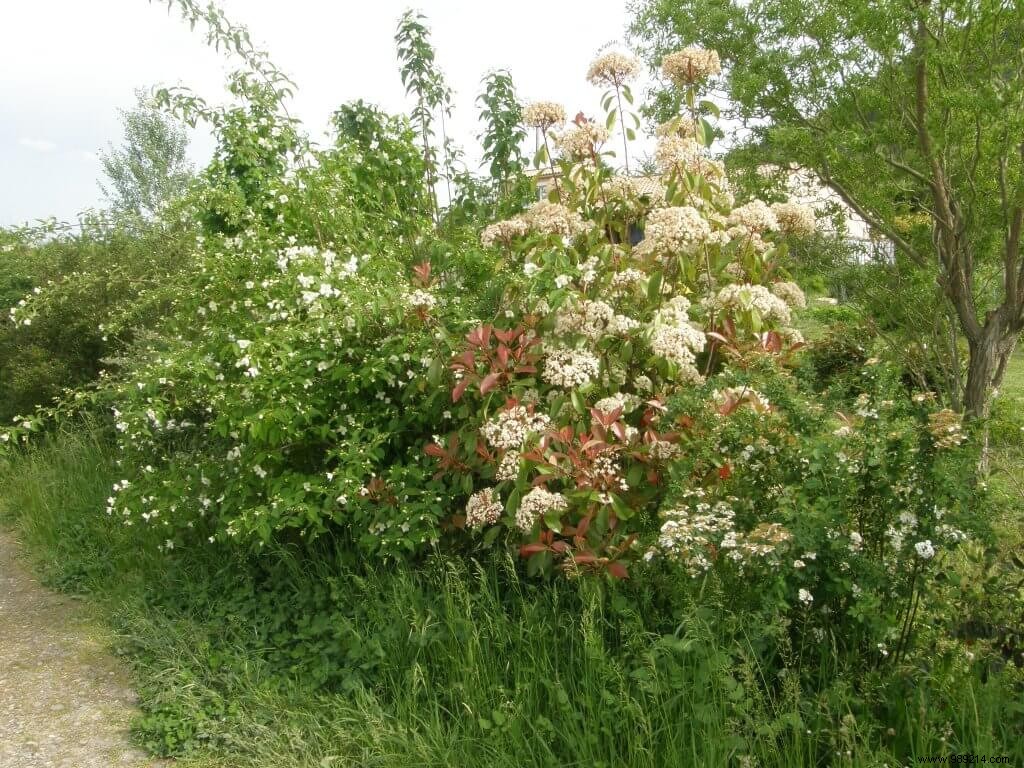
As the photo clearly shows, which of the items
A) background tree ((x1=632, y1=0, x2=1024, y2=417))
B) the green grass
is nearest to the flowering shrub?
the green grass

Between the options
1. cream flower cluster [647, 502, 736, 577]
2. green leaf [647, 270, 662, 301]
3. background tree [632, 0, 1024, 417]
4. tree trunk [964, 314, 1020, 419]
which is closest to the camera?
cream flower cluster [647, 502, 736, 577]

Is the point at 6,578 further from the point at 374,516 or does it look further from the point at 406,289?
the point at 406,289

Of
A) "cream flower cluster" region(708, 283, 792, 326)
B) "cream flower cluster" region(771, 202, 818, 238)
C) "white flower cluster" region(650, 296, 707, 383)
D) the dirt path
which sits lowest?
the dirt path

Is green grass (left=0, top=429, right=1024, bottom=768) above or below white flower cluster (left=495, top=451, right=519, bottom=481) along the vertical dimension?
below

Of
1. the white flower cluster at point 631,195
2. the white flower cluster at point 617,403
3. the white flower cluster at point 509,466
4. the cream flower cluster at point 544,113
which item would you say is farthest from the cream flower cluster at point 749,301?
the cream flower cluster at point 544,113

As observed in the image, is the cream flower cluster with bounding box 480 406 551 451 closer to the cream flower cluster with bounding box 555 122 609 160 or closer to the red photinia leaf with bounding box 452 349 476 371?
the red photinia leaf with bounding box 452 349 476 371

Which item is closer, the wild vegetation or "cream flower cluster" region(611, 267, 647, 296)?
the wild vegetation

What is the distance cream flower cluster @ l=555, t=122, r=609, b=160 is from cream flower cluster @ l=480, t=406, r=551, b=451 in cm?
143

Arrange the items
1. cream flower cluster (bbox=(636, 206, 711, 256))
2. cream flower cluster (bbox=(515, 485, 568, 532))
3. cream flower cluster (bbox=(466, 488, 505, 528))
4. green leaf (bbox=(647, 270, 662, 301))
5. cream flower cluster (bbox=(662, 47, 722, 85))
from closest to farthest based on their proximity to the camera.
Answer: cream flower cluster (bbox=(515, 485, 568, 532)), cream flower cluster (bbox=(466, 488, 505, 528)), cream flower cluster (bbox=(636, 206, 711, 256)), green leaf (bbox=(647, 270, 662, 301)), cream flower cluster (bbox=(662, 47, 722, 85))

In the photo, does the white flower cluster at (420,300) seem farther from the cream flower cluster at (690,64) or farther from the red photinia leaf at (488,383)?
the cream flower cluster at (690,64)

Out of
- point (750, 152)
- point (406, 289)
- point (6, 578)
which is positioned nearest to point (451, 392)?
point (406, 289)

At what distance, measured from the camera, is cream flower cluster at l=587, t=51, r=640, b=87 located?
3836 mm

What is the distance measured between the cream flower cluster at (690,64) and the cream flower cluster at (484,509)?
83.9 inches

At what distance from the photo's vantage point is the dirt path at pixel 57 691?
3.15m
